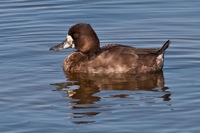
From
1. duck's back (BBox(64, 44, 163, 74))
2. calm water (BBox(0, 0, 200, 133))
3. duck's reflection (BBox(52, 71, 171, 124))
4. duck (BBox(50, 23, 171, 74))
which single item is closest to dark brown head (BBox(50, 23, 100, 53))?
duck (BBox(50, 23, 171, 74))

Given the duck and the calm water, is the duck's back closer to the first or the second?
the duck

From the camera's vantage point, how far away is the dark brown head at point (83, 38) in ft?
40.5

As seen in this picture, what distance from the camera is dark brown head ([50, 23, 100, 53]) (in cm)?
1234

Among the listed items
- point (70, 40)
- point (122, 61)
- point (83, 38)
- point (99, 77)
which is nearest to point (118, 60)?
point (122, 61)

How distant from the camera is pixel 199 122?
9008mm

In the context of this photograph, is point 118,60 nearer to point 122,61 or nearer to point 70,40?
point 122,61

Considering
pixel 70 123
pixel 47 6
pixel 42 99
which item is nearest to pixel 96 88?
pixel 42 99

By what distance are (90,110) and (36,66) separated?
2.73 m

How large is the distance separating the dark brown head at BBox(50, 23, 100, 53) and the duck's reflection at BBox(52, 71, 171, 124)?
607 mm

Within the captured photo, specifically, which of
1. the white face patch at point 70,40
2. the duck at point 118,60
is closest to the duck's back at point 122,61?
the duck at point 118,60

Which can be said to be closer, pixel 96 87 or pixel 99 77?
pixel 96 87

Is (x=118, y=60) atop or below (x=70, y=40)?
below

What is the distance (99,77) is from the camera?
11.9 meters

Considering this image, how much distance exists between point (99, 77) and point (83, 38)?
33.7 inches
